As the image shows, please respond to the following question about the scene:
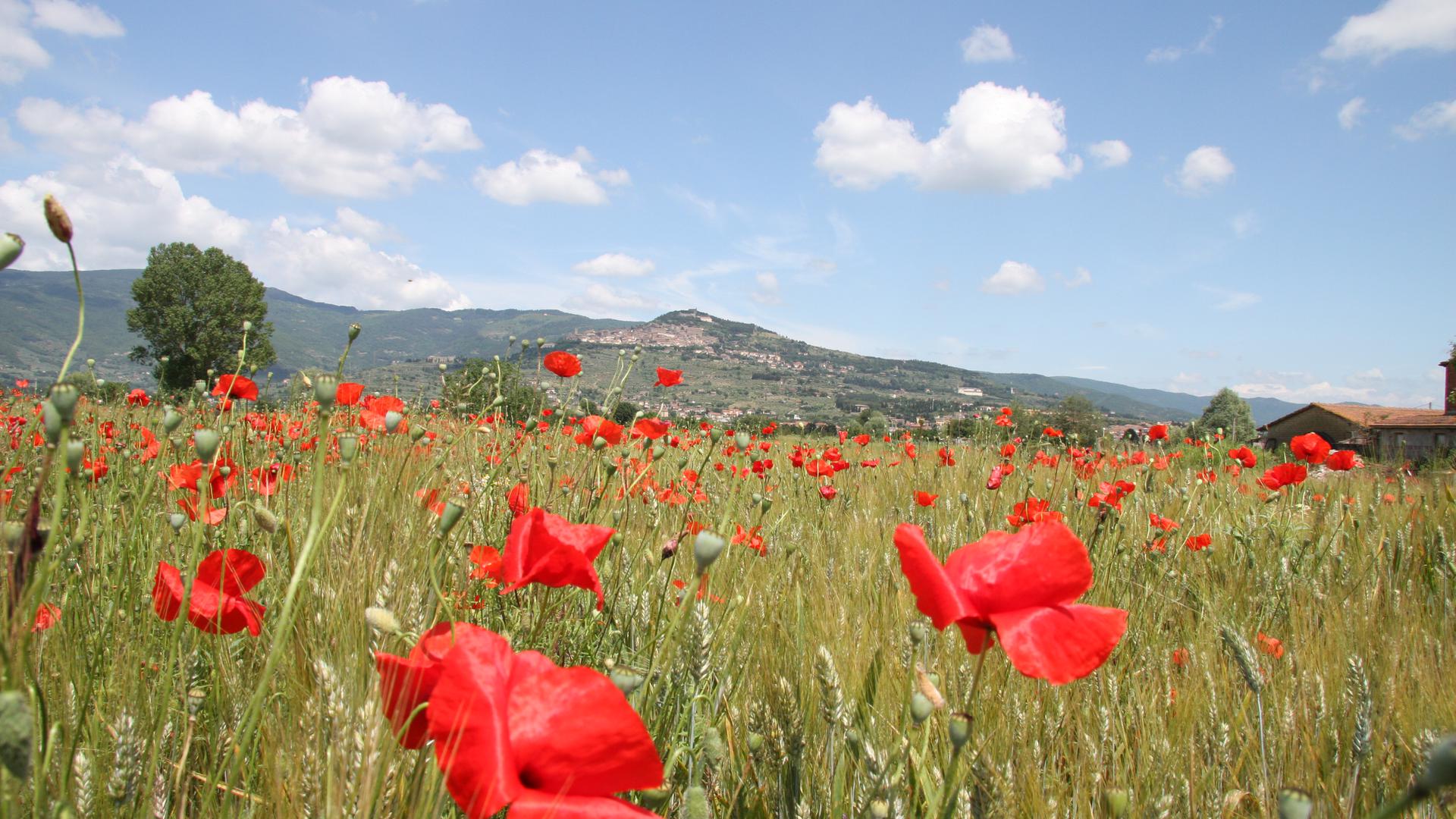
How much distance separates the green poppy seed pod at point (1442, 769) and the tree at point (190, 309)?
5374 cm

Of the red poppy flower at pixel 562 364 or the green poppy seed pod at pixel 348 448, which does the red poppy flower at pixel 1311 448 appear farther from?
the green poppy seed pod at pixel 348 448

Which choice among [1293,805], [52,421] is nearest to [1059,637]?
[1293,805]

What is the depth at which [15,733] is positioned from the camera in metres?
0.43

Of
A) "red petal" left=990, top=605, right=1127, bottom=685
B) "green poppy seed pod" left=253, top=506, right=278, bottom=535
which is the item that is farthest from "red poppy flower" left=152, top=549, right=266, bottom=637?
"red petal" left=990, top=605, right=1127, bottom=685

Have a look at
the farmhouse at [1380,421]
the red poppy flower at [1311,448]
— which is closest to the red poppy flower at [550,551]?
the red poppy flower at [1311,448]

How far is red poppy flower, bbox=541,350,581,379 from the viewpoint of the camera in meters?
2.46

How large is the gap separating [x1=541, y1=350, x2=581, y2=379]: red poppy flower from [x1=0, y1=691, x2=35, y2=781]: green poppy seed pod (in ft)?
6.59

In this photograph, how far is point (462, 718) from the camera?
1.91 feet

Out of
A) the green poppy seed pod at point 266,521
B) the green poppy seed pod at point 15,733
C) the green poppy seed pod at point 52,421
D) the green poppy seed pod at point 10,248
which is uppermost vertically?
the green poppy seed pod at point 10,248

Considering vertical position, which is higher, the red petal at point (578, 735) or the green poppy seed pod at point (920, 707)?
the red petal at point (578, 735)

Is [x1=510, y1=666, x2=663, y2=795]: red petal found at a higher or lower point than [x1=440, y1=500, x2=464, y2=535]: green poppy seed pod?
lower

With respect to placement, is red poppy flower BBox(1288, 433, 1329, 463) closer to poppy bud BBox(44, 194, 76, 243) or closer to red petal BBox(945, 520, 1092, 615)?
red petal BBox(945, 520, 1092, 615)

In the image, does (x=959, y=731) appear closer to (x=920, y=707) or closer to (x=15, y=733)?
(x=920, y=707)

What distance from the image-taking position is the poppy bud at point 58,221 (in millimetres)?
724
